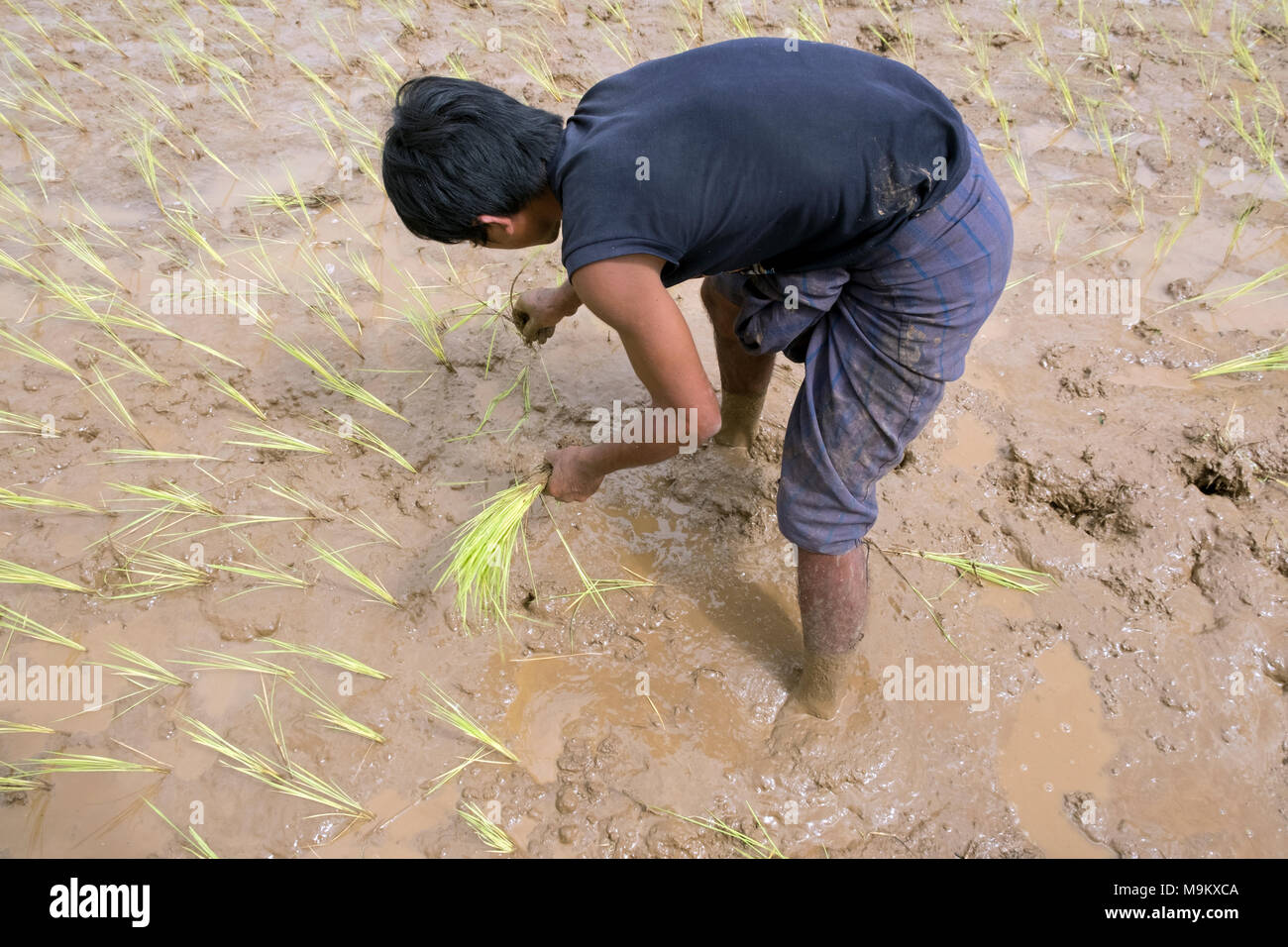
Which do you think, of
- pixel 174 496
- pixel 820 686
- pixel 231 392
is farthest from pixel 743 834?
pixel 231 392

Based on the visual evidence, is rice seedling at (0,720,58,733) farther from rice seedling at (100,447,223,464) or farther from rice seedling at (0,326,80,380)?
rice seedling at (0,326,80,380)

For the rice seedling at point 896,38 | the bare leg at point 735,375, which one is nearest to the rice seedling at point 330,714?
the bare leg at point 735,375

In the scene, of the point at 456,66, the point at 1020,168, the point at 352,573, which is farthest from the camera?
the point at 456,66

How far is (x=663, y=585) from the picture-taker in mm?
2307

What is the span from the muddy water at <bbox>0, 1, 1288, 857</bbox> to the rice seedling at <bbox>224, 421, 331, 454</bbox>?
0.05 m

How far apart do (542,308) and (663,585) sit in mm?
805

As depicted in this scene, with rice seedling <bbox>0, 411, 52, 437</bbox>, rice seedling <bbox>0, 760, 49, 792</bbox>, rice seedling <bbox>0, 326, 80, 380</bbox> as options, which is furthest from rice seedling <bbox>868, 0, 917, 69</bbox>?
rice seedling <bbox>0, 760, 49, 792</bbox>

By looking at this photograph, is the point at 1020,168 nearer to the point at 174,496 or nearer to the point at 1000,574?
the point at 1000,574

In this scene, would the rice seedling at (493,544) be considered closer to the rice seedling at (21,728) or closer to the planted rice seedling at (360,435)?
the planted rice seedling at (360,435)

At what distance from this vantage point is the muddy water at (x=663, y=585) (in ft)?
6.29

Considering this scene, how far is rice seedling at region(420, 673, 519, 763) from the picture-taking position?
1.95 meters

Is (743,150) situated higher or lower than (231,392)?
higher

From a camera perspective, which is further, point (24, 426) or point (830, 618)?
point (24, 426)

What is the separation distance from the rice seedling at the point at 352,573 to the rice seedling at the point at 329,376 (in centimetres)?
48
